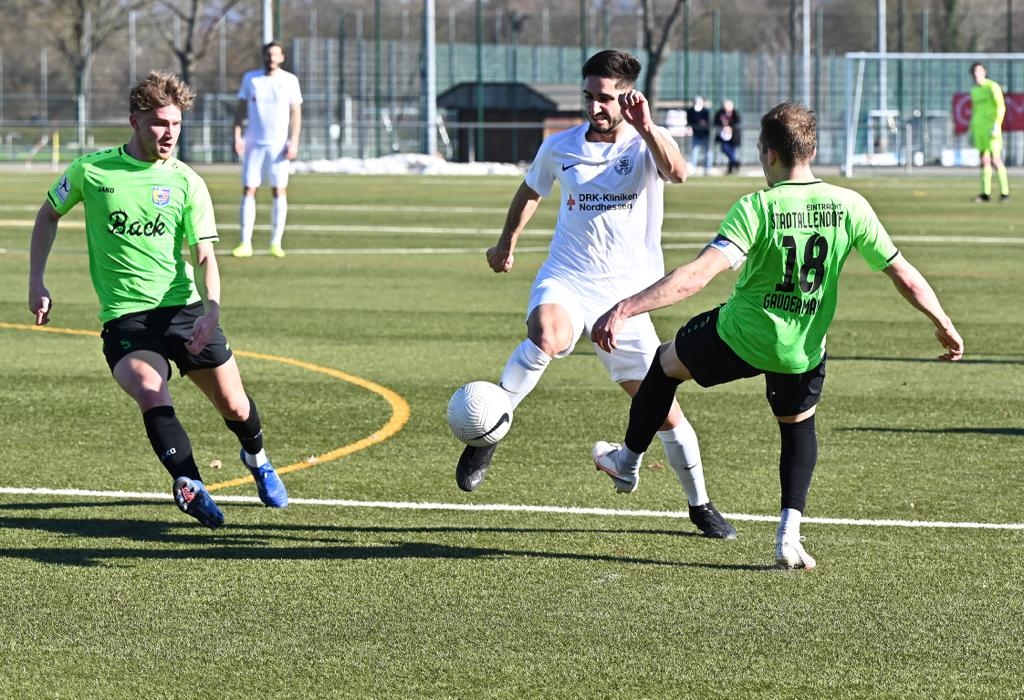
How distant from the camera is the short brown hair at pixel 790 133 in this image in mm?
5930

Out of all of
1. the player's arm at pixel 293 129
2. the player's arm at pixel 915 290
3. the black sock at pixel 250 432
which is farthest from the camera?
the player's arm at pixel 293 129

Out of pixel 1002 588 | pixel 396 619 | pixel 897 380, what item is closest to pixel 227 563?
pixel 396 619

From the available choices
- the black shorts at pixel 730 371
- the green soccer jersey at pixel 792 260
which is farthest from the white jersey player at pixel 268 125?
the green soccer jersey at pixel 792 260

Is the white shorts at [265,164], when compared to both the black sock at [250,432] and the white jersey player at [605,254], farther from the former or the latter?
the white jersey player at [605,254]

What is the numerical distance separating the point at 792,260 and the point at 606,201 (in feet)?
3.88

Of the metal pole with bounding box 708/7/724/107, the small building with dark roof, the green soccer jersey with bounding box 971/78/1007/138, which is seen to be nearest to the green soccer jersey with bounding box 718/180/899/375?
the green soccer jersey with bounding box 971/78/1007/138

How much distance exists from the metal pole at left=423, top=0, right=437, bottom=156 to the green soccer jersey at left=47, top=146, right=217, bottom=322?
42670mm

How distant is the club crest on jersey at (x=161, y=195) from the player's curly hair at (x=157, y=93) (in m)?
0.33

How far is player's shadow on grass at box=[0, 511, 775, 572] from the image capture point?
21.0 ft

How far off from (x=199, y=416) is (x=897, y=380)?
15.1 feet

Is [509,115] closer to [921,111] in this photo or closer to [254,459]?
[921,111]

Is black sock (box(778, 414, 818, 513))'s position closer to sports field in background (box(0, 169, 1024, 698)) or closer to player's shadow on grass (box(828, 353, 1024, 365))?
sports field in background (box(0, 169, 1024, 698))

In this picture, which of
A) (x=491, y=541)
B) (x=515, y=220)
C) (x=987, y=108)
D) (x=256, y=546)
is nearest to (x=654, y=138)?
(x=515, y=220)

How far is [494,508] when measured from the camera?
733cm
